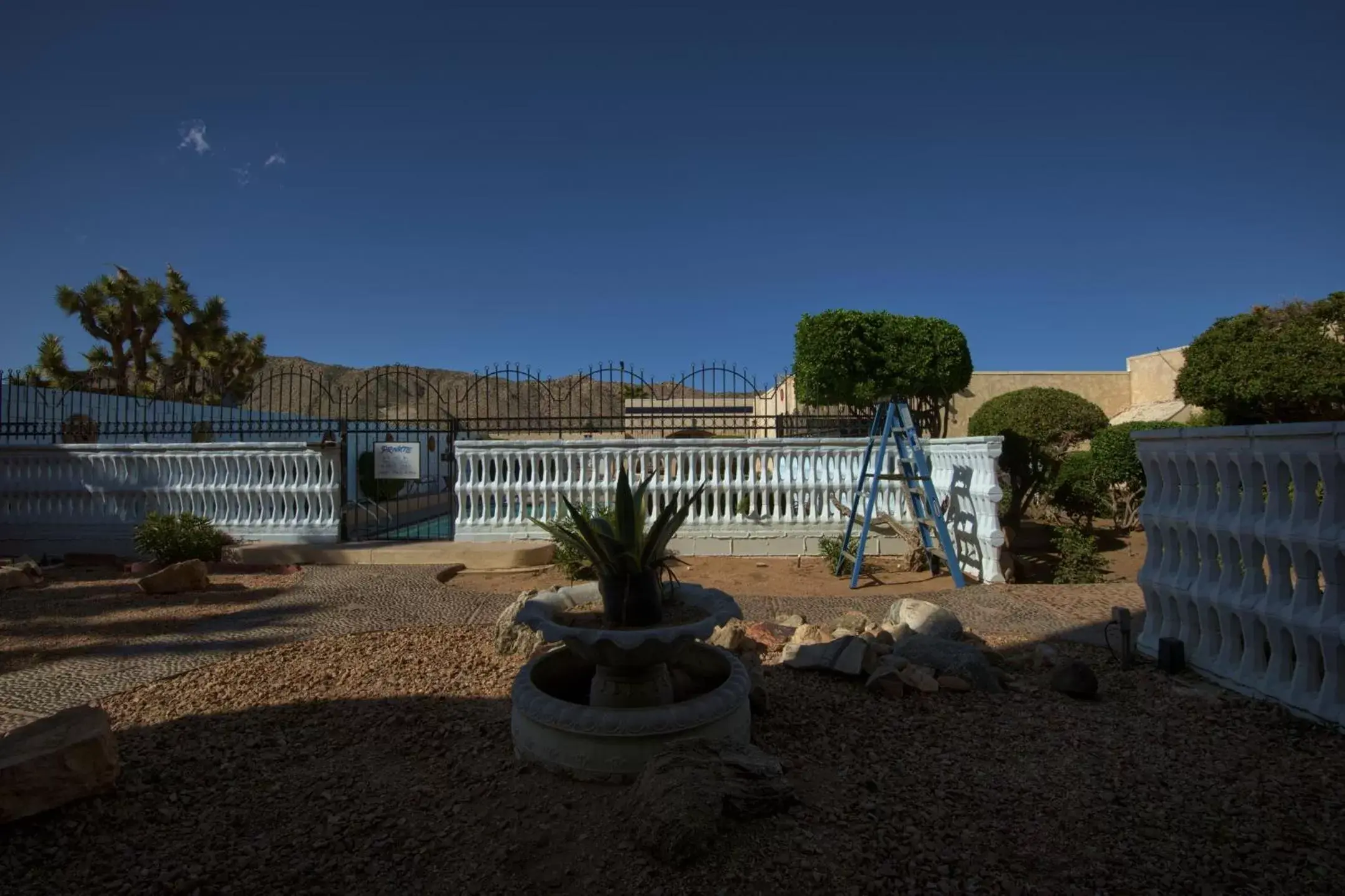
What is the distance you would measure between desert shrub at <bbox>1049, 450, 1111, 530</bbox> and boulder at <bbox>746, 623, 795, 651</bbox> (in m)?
7.35

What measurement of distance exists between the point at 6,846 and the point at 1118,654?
5.46 metres

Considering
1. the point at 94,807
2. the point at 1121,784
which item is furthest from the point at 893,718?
the point at 94,807

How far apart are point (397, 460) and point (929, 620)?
7.62 m

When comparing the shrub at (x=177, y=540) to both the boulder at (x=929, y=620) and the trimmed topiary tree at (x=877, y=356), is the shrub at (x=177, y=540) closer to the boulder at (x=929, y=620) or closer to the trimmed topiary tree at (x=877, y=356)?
the boulder at (x=929, y=620)

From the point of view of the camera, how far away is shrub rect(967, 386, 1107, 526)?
9203 mm

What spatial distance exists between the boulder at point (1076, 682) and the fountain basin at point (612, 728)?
1.91m

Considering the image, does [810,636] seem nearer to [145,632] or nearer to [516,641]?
[516,641]

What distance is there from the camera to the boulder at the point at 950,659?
367cm

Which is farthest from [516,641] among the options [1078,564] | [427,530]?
[427,530]

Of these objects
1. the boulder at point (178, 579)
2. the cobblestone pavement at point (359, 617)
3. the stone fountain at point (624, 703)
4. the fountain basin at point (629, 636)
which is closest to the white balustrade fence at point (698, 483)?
the cobblestone pavement at point (359, 617)

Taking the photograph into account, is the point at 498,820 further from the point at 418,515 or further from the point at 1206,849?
the point at 418,515

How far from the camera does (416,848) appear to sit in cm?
219

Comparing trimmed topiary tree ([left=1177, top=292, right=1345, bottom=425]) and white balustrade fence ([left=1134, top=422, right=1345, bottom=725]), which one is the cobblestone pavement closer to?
white balustrade fence ([left=1134, top=422, right=1345, bottom=725])

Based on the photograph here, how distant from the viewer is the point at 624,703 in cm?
277
